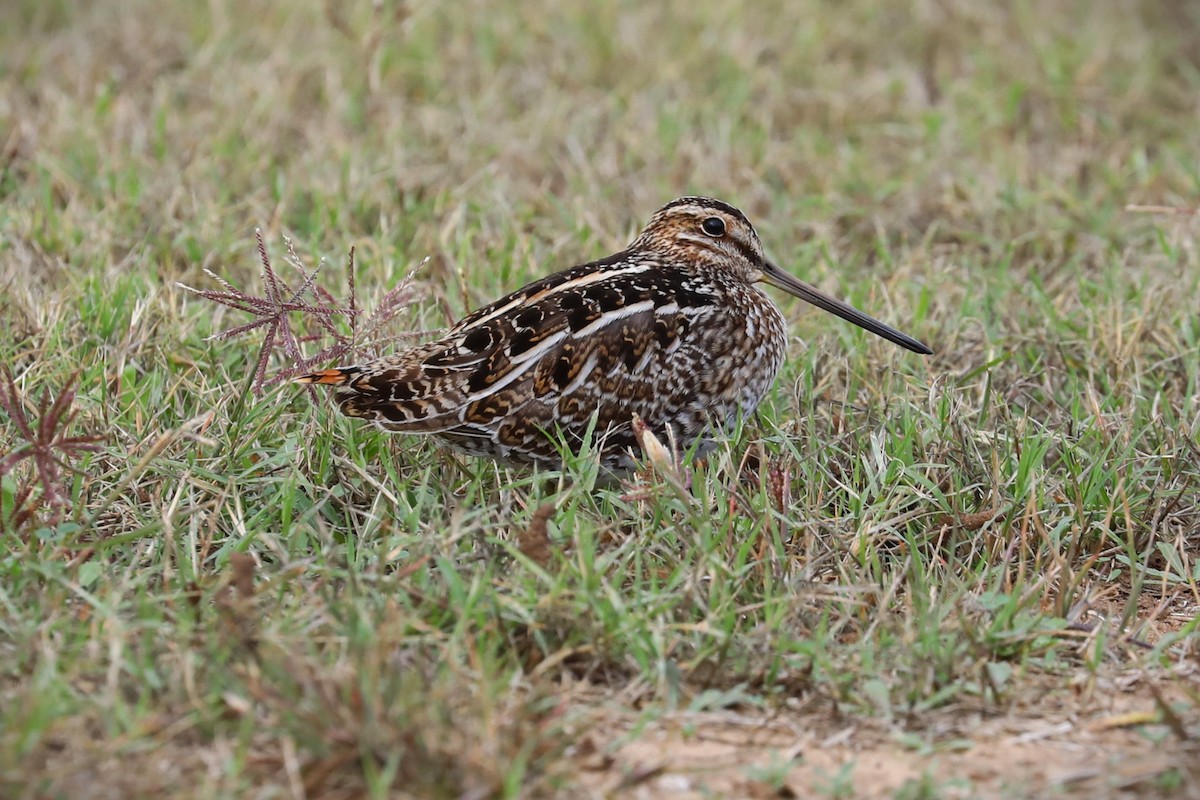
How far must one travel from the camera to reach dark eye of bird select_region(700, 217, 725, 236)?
468cm

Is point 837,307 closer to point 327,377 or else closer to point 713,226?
point 713,226

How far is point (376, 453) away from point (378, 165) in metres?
2.28

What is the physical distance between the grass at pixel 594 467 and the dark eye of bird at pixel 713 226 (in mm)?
484

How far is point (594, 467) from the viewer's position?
392 cm

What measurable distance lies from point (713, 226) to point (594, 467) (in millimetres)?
1079

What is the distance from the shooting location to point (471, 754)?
2820 millimetres

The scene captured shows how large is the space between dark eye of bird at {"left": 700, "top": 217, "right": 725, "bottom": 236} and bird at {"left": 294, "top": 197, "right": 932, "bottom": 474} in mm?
373

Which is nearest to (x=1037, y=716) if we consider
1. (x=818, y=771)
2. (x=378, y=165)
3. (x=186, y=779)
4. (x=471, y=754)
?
(x=818, y=771)

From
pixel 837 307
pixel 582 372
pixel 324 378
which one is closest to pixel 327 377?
Answer: pixel 324 378

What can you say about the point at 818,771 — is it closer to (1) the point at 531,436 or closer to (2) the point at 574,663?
(2) the point at 574,663

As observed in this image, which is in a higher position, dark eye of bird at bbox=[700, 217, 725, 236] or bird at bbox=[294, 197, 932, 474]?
dark eye of bird at bbox=[700, 217, 725, 236]

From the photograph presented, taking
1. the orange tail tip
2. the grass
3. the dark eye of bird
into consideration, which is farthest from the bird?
the dark eye of bird

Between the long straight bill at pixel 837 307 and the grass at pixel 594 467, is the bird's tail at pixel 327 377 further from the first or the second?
the long straight bill at pixel 837 307

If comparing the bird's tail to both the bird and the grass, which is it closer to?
the bird
